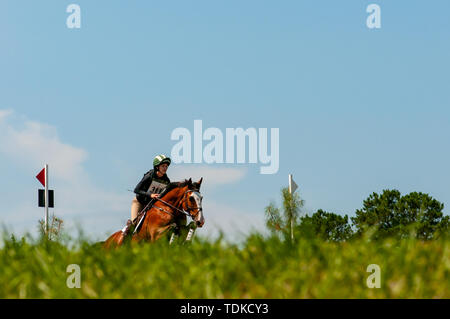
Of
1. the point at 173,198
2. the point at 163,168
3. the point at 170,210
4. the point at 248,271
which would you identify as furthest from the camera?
the point at 163,168

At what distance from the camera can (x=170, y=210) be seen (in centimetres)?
1483

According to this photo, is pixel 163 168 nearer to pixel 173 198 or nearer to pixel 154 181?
pixel 154 181

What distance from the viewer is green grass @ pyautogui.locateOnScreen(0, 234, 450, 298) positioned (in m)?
6.25

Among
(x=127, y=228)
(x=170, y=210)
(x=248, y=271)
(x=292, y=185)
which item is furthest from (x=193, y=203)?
(x=292, y=185)

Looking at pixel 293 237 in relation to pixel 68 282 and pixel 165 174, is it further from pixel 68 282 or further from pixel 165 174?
pixel 165 174

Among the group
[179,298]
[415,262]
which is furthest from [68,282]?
[415,262]

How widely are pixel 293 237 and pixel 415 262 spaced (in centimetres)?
189

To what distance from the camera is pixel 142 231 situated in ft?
49.2

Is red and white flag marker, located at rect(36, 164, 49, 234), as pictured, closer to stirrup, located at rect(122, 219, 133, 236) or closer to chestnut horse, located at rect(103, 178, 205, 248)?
stirrup, located at rect(122, 219, 133, 236)

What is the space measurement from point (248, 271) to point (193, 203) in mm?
7666

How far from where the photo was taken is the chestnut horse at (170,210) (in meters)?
14.6

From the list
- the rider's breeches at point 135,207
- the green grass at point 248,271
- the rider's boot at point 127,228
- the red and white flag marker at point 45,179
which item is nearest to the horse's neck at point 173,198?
the rider's boot at point 127,228

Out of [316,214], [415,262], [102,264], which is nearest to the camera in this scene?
[415,262]

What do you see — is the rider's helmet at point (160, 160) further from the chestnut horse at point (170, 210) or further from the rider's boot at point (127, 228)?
the rider's boot at point (127, 228)
